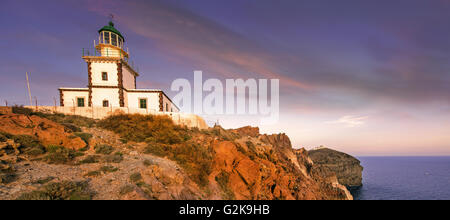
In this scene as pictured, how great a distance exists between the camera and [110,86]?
22.2 metres

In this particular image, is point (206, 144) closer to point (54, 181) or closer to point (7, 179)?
point (54, 181)

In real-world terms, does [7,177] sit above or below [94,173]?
above

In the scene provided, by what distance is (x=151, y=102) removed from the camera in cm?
2381

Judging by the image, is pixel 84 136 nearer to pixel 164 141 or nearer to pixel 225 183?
pixel 164 141

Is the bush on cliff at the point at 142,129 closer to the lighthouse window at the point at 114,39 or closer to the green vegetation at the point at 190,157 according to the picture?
the green vegetation at the point at 190,157

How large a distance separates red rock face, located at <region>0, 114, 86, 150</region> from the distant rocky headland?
42mm

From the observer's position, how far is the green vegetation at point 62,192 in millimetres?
5809

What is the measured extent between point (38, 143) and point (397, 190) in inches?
4251

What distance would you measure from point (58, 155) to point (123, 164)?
12.1 ft

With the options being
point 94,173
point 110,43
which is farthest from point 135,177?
point 110,43

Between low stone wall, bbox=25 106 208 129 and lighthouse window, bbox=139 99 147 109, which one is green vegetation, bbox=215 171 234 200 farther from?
lighthouse window, bbox=139 99 147 109

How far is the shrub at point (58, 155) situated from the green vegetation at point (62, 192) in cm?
338

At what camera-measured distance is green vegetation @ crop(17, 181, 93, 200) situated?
5.81 metres
